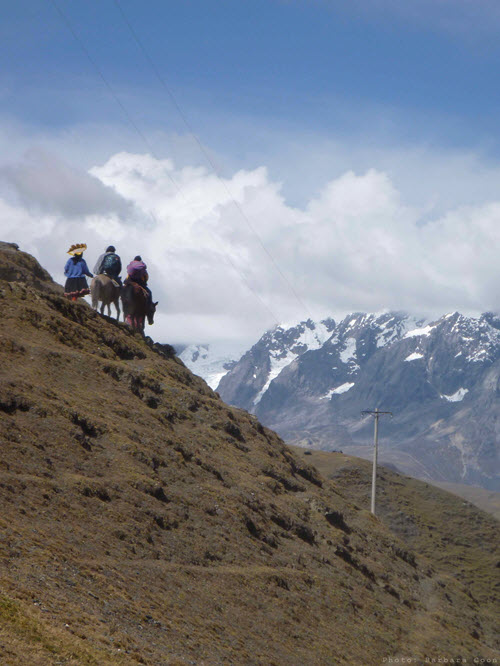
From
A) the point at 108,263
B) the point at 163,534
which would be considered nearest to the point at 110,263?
the point at 108,263

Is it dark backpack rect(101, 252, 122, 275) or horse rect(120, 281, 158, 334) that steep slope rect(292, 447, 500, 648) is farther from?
dark backpack rect(101, 252, 122, 275)

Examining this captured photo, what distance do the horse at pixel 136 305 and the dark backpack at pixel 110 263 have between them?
1750 mm

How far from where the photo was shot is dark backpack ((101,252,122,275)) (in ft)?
122

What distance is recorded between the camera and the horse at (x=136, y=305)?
38938 mm

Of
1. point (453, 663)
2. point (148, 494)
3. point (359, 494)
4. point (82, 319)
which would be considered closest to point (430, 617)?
point (453, 663)

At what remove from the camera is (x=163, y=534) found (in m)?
24.3

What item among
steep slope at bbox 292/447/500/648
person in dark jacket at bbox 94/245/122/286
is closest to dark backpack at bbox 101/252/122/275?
person in dark jacket at bbox 94/245/122/286

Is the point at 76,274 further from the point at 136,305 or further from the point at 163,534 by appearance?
the point at 163,534

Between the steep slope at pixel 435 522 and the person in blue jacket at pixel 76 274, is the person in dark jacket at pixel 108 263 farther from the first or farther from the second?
the steep slope at pixel 435 522

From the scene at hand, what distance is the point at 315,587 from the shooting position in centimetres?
2716

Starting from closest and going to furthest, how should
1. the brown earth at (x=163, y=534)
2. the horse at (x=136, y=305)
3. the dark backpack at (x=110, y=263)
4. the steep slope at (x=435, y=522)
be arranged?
the brown earth at (x=163, y=534), the dark backpack at (x=110, y=263), the horse at (x=136, y=305), the steep slope at (x=435, y=522)

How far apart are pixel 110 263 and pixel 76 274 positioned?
70.8 inches

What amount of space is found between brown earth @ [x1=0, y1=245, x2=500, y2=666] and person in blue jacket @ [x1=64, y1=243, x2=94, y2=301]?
738 millimetres

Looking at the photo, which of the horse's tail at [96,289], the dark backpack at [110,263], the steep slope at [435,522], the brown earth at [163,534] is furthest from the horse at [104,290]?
the steep slope at [435,522]
